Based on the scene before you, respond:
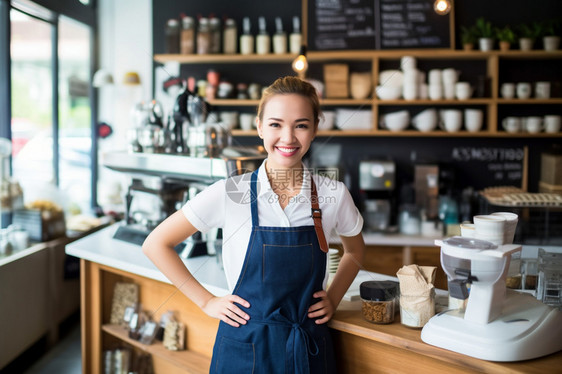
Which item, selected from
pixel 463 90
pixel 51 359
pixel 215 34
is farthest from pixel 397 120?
pixel 51 359

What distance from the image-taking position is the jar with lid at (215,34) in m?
4.16

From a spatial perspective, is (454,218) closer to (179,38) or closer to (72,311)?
(179,38)

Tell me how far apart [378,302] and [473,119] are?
8.84ft

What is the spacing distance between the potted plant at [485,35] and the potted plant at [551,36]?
35 centimetres

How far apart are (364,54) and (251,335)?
292cm

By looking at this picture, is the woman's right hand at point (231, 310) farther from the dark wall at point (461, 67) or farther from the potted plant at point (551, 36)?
the potted plant at point (551, 36)

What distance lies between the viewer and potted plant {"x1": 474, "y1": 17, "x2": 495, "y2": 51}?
3820 mm

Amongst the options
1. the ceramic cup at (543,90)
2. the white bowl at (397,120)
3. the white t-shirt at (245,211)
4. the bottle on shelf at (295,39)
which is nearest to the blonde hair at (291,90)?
the white t-shirt at (245,211)

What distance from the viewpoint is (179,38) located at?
425cm

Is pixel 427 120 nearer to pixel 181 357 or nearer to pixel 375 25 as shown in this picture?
pixel 375 25

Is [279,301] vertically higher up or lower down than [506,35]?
lower down

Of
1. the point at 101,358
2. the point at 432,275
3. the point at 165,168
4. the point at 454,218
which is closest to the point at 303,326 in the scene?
the point at 432,275

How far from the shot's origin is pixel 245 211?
60.0 inches

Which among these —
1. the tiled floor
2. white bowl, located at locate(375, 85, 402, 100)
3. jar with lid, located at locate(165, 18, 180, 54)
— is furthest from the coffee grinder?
the tiled floor
